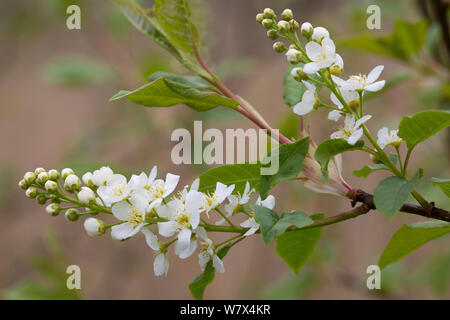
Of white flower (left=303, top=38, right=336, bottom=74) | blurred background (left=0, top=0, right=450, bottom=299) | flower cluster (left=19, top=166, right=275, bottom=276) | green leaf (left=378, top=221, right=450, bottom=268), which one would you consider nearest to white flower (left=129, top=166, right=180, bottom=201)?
flower cluster (left=19, top=166, right=275, bottom=276)

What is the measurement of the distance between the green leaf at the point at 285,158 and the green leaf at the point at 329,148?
2 cm

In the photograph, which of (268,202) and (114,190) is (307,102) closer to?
(268,202)

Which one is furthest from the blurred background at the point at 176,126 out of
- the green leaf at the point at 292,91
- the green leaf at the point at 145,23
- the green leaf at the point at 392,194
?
the green leaf at the point at 392,194

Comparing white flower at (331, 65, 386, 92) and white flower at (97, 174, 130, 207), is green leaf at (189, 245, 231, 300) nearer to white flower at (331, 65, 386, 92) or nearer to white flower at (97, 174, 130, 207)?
white flower at (97, 174, 130, 207)

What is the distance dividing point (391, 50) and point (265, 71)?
168 centimetres

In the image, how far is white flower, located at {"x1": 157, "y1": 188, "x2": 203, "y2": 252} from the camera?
1.90 ft

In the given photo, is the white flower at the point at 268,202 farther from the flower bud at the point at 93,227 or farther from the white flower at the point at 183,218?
the flower bud at the point at 93,227

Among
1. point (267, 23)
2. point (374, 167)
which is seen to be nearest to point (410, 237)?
point (374, 167)

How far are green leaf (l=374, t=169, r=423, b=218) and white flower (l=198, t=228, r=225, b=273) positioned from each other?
0.20 m

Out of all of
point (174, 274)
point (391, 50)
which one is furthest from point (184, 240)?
point (174, 274)

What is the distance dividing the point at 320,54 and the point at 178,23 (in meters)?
0.24

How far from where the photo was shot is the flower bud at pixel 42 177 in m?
0.65

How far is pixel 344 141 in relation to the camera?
1.91ft

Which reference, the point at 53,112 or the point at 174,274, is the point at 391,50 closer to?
the point at 174,274
